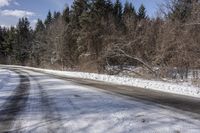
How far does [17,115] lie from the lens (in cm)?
962

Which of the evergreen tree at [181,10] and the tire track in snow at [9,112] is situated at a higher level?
the evergreen tree at [181,10]

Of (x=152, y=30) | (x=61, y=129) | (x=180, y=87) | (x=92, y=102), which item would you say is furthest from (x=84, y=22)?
(x=61, y=129)

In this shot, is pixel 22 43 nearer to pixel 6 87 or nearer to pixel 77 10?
pixel 77 10

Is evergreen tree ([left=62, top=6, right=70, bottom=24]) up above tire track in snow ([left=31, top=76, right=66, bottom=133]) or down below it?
above

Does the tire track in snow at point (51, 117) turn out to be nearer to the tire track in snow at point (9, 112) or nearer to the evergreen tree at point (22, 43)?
the tire track in snow at point (9, 112)

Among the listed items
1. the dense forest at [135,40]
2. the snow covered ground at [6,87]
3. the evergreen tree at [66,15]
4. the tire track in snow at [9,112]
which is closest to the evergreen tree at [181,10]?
the dense forest at [135,40]

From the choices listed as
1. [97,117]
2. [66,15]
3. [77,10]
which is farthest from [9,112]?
[66,15]

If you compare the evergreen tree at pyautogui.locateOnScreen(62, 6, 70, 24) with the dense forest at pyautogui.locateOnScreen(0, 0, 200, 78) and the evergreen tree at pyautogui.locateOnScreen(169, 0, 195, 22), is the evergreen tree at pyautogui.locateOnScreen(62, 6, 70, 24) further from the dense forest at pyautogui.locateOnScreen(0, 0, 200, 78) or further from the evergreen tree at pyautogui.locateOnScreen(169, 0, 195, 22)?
the evergreen tree at pyautogui.locateOnScreen(169, 0, 195, 22)

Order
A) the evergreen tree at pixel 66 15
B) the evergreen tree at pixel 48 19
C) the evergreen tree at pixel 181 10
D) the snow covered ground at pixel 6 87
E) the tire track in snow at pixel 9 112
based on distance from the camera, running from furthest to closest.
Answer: the evergreen tree at pixel 48 19
the evergreen tree at pixel 66 15
the evergreen tree at pixel 181 10
the snow covered ground at pixel 6 87
the tire track in snow at pixel 9 112

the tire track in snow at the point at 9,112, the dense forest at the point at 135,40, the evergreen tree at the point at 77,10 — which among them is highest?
the evergreen tree at the point at 77,10

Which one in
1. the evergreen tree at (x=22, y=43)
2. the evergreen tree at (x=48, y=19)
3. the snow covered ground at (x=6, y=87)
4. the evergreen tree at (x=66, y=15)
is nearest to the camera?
the snow covered ground at (x=6, y=87)

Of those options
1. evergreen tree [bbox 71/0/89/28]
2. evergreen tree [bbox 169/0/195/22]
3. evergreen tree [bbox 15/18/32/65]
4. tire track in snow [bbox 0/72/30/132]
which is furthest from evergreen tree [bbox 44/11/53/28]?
tire track in snow [bbox 0/72/30/132]

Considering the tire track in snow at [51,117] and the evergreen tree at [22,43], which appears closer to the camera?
the tire track in snow at [51,117]

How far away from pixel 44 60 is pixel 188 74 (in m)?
54.1
